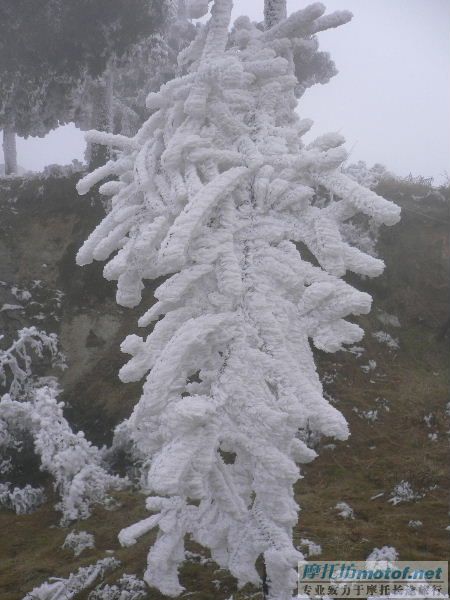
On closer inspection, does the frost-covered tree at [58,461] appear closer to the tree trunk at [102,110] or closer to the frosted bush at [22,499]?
the frosted bush at [22,499]

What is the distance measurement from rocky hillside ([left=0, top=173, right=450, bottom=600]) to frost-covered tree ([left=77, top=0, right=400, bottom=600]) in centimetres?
189

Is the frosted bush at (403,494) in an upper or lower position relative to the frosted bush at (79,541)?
upper

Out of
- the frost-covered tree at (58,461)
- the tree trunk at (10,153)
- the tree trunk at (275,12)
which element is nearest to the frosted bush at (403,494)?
the frost-covered tree at (58,461)

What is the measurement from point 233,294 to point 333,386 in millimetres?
7363

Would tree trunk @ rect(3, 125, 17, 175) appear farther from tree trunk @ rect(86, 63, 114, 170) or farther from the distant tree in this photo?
tree trunk @ rect(86, 63, 114, 170)

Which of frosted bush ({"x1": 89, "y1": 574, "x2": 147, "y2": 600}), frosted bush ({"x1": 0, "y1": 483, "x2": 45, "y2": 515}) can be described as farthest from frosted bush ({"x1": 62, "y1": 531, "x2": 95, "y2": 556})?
frosted bush ({"x1": 0, "y1": 483, "x2": 45, "y2": 515})

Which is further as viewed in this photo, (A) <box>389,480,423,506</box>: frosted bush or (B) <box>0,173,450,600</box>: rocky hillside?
(A) <box>389,480,423,506</box>: frosted bush

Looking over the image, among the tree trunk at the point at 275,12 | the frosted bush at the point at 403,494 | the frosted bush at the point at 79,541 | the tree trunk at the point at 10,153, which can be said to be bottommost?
the frosted bush at the point at 79,541

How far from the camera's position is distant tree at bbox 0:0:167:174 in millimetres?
15094

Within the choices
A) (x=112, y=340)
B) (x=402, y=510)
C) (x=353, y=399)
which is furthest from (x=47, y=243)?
(x=402, y=510)

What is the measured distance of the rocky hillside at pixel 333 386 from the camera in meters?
5.70

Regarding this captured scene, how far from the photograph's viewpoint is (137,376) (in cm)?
330

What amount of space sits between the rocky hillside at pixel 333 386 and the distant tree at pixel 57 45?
8.86ft

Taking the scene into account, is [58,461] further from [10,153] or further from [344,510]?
[10,153]
